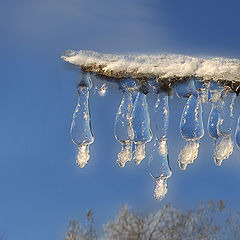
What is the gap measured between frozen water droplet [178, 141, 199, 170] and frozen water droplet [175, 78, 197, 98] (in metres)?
0.28

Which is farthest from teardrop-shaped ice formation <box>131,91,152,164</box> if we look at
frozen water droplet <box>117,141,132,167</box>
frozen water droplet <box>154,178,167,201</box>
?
frozen water droplet <box>154,178,167,201</box>

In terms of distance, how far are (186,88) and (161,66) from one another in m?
0.13

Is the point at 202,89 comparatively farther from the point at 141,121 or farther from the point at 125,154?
the point at 125,154

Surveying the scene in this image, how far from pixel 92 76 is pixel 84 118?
0.26 meters

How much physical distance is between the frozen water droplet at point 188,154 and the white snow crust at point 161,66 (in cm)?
Result: 39

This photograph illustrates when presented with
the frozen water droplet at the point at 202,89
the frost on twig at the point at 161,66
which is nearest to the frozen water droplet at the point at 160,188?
the frozen water droplet at the point at 202,89

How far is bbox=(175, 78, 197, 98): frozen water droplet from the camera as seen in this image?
1.27 m

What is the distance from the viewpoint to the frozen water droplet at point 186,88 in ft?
4.17

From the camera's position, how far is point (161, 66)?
1.22 metres

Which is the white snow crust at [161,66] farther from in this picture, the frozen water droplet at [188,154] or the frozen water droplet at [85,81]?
the frozen water droplet at [188,154]

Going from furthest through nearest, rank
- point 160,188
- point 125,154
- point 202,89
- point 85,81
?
point 160,188 < point 125,154 < point 85,81 < point 202,89

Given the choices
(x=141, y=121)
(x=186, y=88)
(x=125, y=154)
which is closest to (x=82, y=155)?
(x=125, y=154)

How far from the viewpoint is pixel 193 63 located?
3.92 feet

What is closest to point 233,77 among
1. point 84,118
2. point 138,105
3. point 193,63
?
point 193,63
